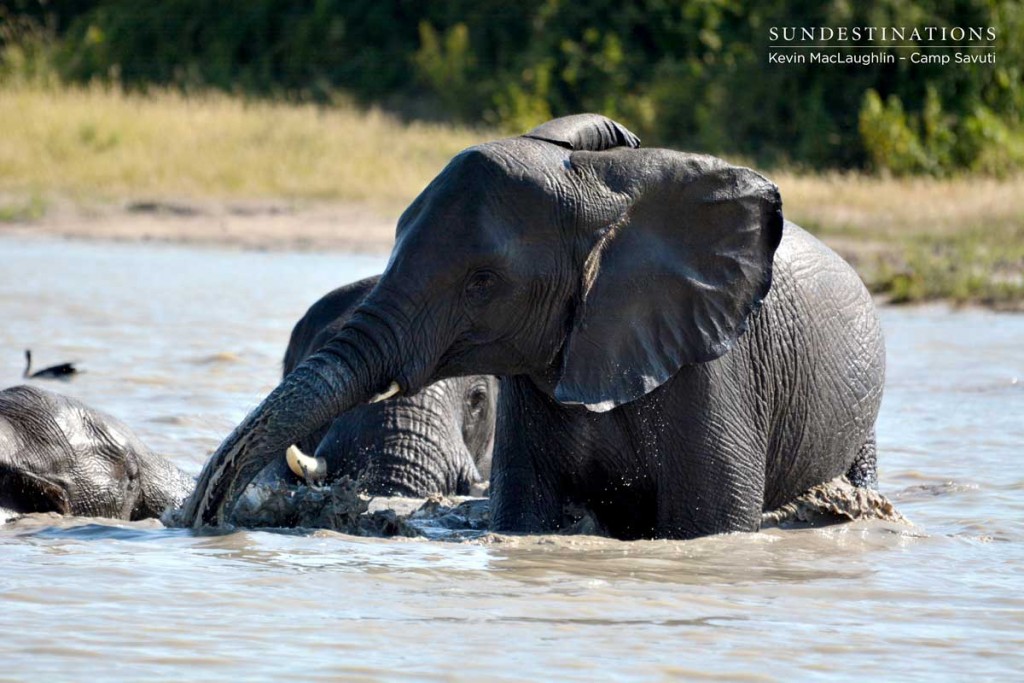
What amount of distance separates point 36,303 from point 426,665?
33.9 ft

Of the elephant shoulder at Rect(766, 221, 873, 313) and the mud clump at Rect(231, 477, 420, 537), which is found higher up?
the elephant shoulder at Rect(766, 221, 873, 313)

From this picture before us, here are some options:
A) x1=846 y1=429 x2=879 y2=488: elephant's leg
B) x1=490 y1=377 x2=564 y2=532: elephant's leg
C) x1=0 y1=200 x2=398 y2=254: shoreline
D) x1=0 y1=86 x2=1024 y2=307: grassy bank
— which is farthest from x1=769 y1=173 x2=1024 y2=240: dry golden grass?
x1=490 y1=377 x2=564 y2=532: elephant's leg

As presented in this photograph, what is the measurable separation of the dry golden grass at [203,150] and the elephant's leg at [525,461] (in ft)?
49.1

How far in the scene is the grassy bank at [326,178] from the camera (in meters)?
16.0

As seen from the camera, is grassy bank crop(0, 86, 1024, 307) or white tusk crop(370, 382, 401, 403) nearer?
white tusk crop(370, 382, 401, 403)

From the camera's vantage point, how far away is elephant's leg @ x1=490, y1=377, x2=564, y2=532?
579cm

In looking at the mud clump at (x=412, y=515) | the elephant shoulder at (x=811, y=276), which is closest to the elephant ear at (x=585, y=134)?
the elephant shoulder at (x=811, y=276)

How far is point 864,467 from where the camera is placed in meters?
6.79

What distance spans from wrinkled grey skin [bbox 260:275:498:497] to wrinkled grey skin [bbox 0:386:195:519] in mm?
671

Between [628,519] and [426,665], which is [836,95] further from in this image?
[426,665]

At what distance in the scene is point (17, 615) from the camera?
A: 4.83 m

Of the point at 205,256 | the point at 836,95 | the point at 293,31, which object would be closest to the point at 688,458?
the point at 205,256

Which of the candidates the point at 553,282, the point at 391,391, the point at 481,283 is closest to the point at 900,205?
the point at 553,282

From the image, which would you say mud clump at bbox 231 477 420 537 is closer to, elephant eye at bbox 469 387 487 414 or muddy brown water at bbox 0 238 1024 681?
muddy brown water at bbox 0 238 1024 681
